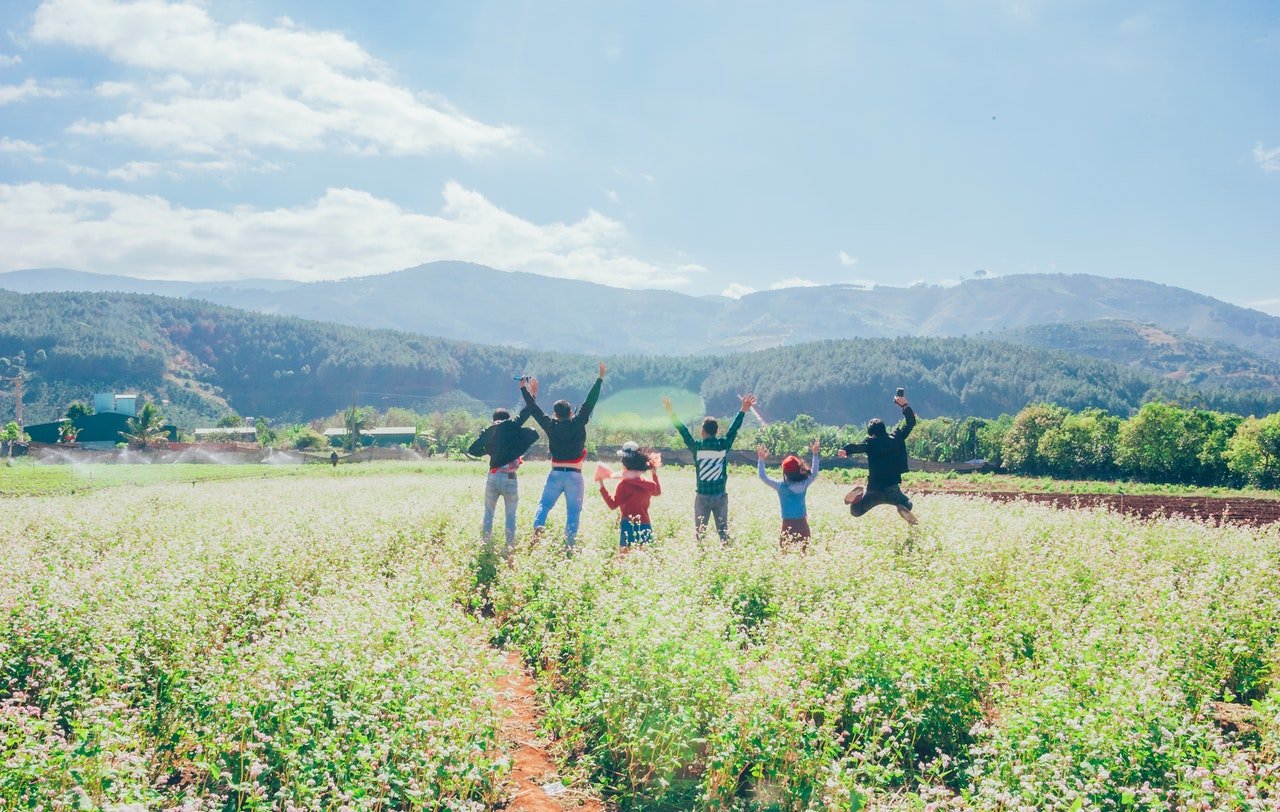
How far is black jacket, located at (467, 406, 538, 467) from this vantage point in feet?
38.4

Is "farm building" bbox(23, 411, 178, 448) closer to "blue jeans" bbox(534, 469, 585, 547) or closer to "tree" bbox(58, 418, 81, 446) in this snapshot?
"tree" bbox(58, 418, 81, 446)

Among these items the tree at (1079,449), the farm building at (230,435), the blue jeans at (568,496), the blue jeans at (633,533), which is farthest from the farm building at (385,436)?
the blue jeans at (633,533)

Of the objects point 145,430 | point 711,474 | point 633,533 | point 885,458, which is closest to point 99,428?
point 145,430

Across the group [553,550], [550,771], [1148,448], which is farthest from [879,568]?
[1148,448]

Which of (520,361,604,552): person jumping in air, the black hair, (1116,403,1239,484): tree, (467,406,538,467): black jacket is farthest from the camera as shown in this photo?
(1116,403,1239,484): tree

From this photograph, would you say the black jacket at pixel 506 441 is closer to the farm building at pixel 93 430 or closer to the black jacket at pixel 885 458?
the black jacket at pixel 885 458

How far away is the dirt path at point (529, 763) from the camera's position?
17.9 ft

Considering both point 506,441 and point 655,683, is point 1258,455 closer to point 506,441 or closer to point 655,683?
point 506,441

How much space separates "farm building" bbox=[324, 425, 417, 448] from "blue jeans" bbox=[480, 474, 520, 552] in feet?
450

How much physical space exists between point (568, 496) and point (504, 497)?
3.46 feet

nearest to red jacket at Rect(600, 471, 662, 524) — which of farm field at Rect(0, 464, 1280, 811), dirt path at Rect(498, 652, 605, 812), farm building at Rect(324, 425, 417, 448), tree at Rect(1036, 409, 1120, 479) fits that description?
farm field at Rect(0, 464, 1280, 811)

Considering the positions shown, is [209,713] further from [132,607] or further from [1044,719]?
[1044,719]

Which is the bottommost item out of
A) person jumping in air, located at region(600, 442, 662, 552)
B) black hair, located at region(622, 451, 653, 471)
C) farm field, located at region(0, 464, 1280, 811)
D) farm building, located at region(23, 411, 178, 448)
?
farm building, located at region(23, 411, 178, 448)

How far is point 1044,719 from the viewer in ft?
16.4
